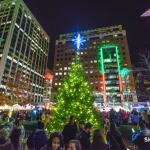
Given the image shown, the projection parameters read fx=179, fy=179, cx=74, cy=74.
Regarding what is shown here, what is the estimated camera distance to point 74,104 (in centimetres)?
930

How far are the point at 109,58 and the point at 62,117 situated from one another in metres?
87.1

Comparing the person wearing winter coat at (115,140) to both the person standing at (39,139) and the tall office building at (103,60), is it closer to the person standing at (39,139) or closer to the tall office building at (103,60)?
the person standing at (39,139)

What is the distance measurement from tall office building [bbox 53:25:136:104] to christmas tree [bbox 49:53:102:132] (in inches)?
2700

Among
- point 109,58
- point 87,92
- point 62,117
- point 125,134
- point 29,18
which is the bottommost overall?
point 125,134

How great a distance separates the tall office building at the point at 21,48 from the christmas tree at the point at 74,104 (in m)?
60.1

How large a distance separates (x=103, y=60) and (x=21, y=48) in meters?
44.6

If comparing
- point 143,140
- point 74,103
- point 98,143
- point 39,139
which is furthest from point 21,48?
point 143,140

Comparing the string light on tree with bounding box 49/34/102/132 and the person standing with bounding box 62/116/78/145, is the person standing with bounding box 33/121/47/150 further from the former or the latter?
the string light on tree with bounding box 49/34/102/132

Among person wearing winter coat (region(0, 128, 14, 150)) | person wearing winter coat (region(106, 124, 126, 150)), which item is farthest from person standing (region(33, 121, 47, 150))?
person wearing winter coat (region(106, 124, 126, 150))

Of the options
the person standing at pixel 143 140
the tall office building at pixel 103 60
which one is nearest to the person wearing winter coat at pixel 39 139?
the person standing at pixel 143 140

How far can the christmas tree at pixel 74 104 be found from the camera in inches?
360

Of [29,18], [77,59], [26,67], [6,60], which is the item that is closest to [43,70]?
[26,67]

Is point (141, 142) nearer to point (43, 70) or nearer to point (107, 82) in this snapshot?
point (107, 82)

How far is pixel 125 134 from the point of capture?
11766 mm
